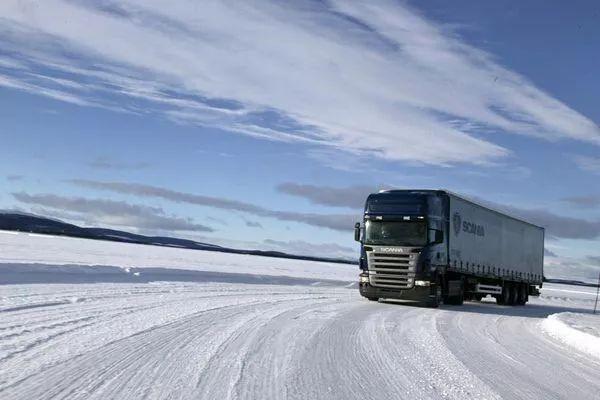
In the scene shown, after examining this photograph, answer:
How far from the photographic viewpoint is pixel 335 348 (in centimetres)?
1016

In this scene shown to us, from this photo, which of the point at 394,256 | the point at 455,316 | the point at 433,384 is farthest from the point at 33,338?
the point at 394,256

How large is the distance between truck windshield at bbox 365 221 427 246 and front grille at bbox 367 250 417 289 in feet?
1.35

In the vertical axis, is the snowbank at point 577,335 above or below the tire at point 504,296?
below

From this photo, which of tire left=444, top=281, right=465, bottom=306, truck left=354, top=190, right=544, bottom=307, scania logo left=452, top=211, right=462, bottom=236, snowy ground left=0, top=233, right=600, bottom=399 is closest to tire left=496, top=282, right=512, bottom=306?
truck left=354, top=190, right=544, bottom=307

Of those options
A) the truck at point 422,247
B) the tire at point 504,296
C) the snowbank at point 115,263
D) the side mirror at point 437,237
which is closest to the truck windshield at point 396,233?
the truck at point 422,247

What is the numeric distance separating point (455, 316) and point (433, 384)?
12180 mm

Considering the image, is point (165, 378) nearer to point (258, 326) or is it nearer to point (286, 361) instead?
point (286, 361)

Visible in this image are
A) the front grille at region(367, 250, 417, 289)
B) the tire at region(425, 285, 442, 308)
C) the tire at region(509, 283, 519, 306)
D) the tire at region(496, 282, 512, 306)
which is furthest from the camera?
the tire at region(509, 283, 519, 306)

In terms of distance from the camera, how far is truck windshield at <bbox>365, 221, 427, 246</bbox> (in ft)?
72.1

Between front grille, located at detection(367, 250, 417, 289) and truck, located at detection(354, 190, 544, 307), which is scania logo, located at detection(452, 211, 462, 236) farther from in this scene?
front grille, located at detection(367, 250, 417, 289)

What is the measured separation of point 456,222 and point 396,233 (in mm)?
3404

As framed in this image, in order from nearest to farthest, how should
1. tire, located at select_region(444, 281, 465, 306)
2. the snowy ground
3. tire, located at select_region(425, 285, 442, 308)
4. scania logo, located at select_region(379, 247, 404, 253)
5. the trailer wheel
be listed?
the snowy ground < scania logo, located at select_region(379, 247, 404, 253) < tire, located at select_region(425, 285, 442, 308) < tire, located at select_region(444, 281, 465, 306) < the trailer wheel

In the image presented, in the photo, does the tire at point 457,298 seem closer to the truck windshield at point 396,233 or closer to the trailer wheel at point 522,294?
the truck windshield at point 396,233

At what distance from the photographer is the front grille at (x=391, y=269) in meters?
21.8
